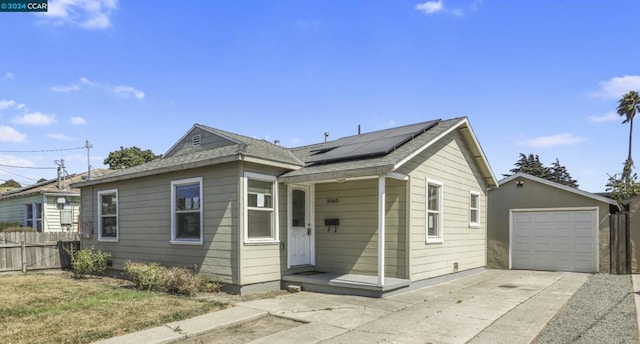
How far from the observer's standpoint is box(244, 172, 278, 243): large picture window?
855 centimetres

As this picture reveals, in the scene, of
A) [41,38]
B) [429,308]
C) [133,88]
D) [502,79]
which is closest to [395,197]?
[429,308]

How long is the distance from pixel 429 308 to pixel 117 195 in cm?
927

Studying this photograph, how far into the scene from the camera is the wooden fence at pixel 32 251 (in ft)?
41.6

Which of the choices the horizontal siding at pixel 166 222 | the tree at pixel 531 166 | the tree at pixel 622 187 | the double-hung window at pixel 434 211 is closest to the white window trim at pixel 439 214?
the double-hung window at pixel 434 211

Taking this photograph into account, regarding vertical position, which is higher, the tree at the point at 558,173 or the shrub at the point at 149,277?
the tree at the point at 558,173

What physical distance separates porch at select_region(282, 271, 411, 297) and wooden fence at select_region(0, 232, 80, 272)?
9475 mm

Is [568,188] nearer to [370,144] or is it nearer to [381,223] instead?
[370,144]

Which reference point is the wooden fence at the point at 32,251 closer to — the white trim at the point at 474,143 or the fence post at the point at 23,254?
the fence post at the point at 23,254

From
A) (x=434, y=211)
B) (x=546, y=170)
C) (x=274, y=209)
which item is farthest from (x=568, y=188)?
(x=546, y=170)

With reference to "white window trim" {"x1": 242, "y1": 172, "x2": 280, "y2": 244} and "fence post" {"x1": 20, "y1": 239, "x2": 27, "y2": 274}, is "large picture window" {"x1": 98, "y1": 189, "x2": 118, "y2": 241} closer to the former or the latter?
"fence post" {"x1": 20, "y1": 239, "x2": 27, "y2": 274}

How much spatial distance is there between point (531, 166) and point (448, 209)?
1281 inches

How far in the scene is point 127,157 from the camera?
40.7 m

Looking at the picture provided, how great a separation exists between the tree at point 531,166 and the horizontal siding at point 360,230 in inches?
1333

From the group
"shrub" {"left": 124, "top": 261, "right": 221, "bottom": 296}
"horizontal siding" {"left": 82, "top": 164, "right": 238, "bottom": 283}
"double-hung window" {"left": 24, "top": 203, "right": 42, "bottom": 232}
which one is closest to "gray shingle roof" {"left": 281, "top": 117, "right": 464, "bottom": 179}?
"horizontal siding" {"left": 82, "top": 164, "right": 238, "bottom": 283}
